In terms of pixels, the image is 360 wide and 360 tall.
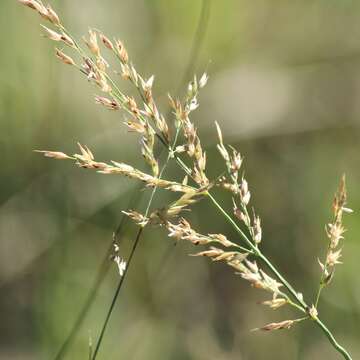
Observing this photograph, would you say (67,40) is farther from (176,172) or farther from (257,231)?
(176,172)

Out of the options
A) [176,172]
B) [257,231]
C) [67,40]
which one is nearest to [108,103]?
[67,40]

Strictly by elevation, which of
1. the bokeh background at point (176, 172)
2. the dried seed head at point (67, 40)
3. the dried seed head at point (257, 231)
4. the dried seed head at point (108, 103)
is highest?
the dried seed head at point (67, 40)

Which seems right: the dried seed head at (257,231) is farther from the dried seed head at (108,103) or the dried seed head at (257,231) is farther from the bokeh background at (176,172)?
the bokeh background at (176,172)

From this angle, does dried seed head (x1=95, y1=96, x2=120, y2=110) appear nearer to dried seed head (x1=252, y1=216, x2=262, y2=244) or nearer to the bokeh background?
dried seed head (x1=252, y1=216, x2=262, y2=244)

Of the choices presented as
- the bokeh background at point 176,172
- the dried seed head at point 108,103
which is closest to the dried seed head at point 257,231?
the dried seed head at point 108,103

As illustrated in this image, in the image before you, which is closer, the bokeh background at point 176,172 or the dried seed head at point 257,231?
the dried seed head at point 257,231

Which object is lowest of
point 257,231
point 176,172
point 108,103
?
point 176,172

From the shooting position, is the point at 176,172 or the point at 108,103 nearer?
the point at 108,103

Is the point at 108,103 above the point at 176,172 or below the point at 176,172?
above
